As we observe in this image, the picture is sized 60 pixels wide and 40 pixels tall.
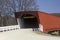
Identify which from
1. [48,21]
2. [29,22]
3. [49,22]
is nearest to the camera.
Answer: [49,22]

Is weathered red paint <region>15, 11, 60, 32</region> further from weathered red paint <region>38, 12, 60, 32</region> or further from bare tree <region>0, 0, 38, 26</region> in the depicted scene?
bare tree <region>0, 0, 38, 26</region>

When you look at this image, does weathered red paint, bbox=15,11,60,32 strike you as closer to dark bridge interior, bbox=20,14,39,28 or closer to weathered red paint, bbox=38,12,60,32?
weathered red paint, bbox=38,12,60,32

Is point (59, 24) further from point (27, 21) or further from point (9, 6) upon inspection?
point (9, 6)

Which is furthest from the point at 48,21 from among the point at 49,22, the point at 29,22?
the point at 29,22

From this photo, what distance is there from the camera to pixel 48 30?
29.4m

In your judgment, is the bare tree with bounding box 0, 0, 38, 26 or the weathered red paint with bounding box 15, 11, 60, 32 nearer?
the weathered red paint with bounding box 15, 11, 60, 32

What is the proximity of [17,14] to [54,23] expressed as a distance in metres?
12.0

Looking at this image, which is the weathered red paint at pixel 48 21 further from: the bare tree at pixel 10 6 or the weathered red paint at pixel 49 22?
the bare tree at pixel 10 6

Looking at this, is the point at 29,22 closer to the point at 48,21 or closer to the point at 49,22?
the point at 48,21

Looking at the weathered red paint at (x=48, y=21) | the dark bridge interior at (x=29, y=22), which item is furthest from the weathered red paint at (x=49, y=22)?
the dark bridge interior at (x=29, y=22)

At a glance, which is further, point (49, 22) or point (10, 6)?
point (10, 6)

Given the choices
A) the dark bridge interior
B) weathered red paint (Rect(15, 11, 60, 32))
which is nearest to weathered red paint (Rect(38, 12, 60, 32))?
weathered red paint (Rect(15, 11, 60, 32))

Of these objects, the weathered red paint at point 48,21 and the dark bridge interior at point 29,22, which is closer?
the weathered red paint at point 48,21

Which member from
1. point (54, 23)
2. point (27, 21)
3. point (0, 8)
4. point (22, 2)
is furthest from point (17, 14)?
point (22, 2)
